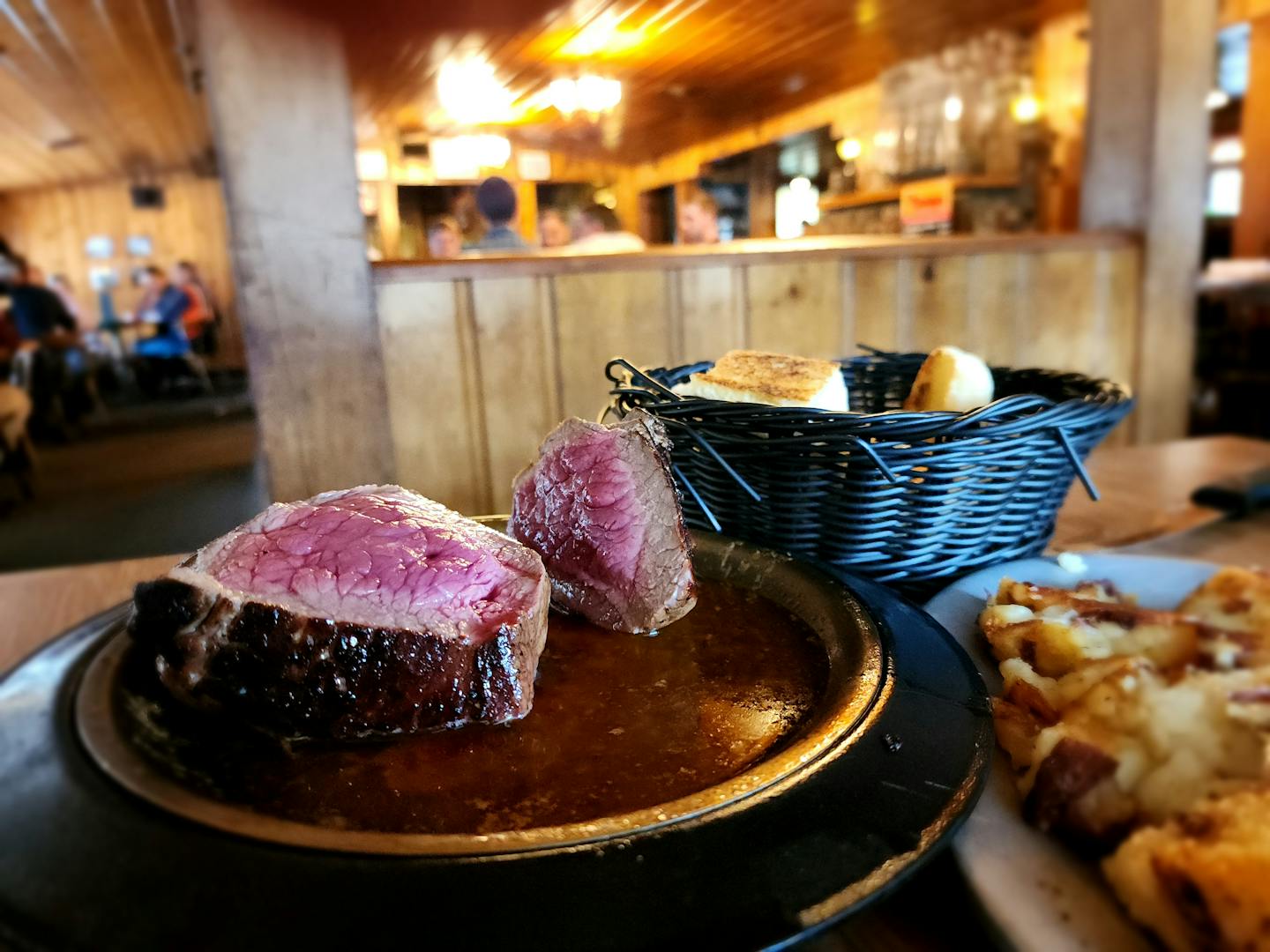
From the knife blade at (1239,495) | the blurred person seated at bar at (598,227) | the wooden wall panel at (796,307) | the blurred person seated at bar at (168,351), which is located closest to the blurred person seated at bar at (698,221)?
the blurred person seated at bar at (598,227)

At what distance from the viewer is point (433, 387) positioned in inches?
106

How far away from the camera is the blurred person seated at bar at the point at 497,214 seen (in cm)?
355

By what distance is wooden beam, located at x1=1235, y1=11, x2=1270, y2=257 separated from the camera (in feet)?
24.2

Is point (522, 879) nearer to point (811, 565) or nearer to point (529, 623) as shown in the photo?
point (529, 623)

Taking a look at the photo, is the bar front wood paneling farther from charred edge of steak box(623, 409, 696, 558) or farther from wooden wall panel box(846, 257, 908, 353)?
charred edge of steak box(623, 409, 696, 558)

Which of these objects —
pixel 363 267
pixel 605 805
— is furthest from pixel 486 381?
pixel 605 805

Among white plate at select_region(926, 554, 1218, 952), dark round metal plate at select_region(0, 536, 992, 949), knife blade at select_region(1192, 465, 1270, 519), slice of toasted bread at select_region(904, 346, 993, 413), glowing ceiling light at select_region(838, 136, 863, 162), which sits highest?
glowing ceiling light at select_region(838, 136, 863, 162)

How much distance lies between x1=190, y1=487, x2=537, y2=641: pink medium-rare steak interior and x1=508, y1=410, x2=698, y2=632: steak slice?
110mm

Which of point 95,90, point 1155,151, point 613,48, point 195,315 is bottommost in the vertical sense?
point 195,315

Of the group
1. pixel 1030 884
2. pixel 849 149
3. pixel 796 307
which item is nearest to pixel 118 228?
pixel 849 149

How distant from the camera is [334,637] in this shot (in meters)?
0.75

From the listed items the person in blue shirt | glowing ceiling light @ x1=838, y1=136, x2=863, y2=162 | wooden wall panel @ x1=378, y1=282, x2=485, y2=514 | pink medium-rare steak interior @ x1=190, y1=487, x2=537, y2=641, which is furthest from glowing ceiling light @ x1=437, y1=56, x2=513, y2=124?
the person in blue shirt

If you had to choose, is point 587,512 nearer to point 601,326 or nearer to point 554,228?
point 601,326

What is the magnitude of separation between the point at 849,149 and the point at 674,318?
2873 millimetres
